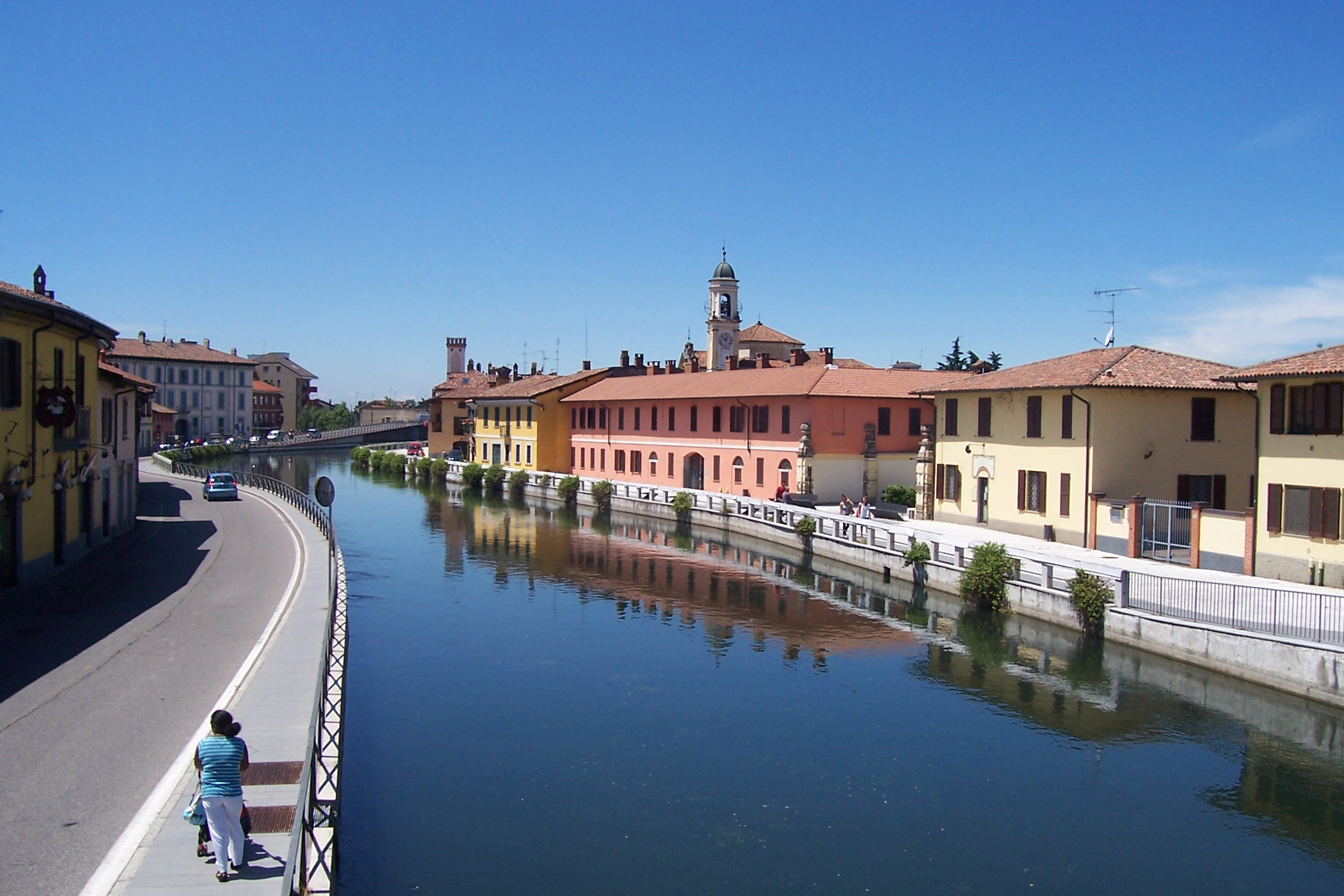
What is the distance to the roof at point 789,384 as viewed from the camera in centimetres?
4536

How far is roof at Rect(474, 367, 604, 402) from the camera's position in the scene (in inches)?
2610

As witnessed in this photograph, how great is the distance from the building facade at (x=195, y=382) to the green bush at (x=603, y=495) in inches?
2309

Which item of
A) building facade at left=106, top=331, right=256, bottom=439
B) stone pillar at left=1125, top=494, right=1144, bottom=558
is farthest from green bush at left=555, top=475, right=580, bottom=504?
building facade at left=106, top=331, right=256, bottom=439

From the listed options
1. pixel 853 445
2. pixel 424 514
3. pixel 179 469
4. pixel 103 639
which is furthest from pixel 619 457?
pixel 103 639

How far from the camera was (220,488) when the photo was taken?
1790 inches

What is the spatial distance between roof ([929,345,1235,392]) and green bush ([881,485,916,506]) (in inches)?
309

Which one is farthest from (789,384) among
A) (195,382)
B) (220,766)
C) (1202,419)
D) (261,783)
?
(195,382)

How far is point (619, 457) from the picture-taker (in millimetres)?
59562

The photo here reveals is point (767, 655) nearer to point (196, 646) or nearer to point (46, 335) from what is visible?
point (196, 646)

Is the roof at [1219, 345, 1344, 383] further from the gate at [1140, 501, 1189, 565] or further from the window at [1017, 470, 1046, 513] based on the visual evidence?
the window at [1017, 470, 1046, 513]

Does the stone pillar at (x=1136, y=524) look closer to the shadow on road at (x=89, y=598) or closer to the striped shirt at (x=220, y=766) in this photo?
the shadow on road at (x=89, y=598)

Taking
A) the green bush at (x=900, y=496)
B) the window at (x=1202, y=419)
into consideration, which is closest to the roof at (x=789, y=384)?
the green bush at (x=900, y=496)

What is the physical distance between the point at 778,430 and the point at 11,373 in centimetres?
3164

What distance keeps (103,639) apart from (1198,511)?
2457cm
